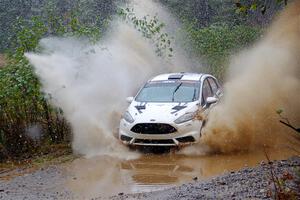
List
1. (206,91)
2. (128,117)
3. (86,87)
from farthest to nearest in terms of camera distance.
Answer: (86,87) → (206,91) → (128,117)

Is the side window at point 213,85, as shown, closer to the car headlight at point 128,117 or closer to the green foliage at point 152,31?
the car headlight at point 128,117

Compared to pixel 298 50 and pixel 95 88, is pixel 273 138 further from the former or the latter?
pixel 95 88

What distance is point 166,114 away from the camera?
12.5 metres

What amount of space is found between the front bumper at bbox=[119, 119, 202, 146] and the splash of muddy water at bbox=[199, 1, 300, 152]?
13.3 inches

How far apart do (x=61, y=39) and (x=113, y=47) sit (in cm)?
374

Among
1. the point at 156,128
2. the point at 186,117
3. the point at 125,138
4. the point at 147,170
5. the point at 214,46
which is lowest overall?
the point at 147,170

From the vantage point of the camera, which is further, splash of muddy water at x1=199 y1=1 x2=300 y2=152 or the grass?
splash of muddy water at x1=199 y1=1 x2=300 y2=152

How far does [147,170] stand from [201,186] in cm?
294

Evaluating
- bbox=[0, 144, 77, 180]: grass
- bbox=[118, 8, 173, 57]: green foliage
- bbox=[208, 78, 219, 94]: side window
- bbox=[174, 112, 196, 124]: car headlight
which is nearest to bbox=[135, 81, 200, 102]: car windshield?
bbox=[174, 112, 196, 124]: car headlight

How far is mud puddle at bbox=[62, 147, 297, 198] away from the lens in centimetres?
975

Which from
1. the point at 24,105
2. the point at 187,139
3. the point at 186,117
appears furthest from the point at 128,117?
the point at 24,105

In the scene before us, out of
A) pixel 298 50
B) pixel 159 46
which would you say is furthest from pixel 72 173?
pixel 159 46

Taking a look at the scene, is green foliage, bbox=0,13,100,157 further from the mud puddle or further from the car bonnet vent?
the car bonnet vent

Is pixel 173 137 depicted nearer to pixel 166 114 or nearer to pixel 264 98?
pixel 166 114
